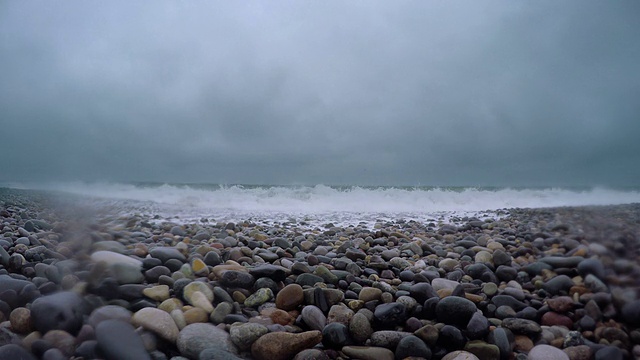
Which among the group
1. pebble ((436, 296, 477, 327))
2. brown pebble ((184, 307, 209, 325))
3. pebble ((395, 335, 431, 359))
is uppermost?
pebble ((436, 296, 477, 327))

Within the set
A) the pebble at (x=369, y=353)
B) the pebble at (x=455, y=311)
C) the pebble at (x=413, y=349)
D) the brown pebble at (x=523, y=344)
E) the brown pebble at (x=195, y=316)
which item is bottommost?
the pebble at (x=369, y=353)

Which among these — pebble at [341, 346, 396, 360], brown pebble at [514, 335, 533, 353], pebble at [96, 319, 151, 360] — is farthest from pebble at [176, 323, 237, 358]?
brown pebble at [514, 335, 533, 353]

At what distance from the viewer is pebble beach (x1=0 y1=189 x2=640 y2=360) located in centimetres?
124

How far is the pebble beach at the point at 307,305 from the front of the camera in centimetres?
124

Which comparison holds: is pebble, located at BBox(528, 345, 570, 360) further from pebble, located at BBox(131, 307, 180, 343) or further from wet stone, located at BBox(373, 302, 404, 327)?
pebble, located at BBox(131, 307, 180, 343)

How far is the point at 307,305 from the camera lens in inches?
71.2

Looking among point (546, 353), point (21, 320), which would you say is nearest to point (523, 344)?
point (546, 353)

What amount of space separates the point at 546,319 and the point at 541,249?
0.55 meters

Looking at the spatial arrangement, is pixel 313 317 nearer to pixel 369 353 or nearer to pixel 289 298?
pixel 289 298

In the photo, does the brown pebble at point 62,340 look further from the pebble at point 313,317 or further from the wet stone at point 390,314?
the wet stone at point 390,314

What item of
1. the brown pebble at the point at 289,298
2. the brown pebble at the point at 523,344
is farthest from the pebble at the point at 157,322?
the brown pebble at the point at 523,344

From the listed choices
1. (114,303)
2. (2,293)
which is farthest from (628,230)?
(2,293)

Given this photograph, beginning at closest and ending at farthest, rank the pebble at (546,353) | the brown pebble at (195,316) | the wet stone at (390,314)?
the pebble at (546,353), the brown pebble at (195,316), the wet stone at (390,314)

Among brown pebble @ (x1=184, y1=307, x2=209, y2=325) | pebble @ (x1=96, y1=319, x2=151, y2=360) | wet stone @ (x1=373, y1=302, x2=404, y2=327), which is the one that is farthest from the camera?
wet stone @ (x1=373, y1=302, x2=404, y2=327)
